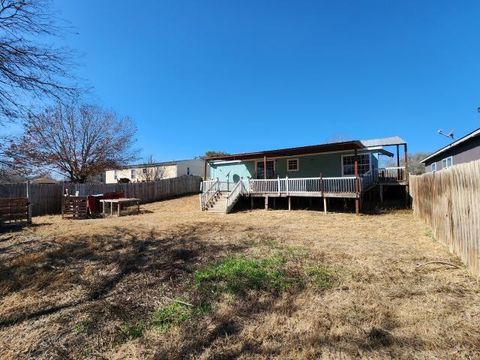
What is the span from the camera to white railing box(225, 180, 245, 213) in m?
16.8

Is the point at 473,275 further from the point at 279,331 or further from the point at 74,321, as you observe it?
the point at 74,321

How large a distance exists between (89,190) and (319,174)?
16060mm

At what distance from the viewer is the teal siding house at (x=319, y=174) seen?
50.3ft

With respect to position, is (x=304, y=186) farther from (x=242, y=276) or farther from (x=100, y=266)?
(x=100, y=266)

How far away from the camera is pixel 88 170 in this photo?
94.8ft

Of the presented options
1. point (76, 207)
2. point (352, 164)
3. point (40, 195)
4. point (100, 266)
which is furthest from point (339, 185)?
point (40, 195)

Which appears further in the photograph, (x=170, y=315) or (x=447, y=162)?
(x=447, y=162)

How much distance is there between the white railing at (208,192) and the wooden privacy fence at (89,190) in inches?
299

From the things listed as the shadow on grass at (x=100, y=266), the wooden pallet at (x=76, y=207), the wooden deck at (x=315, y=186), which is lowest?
the shadow on grass at (x=100, y=266)

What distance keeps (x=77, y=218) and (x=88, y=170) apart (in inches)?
535

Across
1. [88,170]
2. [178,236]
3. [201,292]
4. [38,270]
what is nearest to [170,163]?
[88,170]

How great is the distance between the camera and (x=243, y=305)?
437 cm

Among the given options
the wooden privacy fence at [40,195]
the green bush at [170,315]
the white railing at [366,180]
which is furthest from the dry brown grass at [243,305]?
the wooden privacy fence at [40,195]

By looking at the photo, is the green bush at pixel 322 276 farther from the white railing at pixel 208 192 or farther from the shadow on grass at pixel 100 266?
the white railing at pixel 208 192
